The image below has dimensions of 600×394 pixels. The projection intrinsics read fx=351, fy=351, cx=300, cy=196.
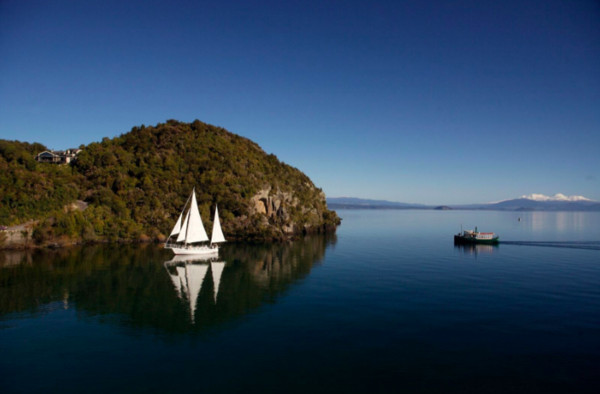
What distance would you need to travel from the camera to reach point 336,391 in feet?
72.6

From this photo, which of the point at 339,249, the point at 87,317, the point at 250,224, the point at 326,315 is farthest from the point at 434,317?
the point at 250,224

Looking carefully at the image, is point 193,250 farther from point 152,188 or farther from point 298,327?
point 298,327

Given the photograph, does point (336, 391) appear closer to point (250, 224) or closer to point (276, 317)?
point (276, 317)

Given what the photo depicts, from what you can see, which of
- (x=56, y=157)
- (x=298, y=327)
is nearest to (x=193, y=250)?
(x=298, y=327)

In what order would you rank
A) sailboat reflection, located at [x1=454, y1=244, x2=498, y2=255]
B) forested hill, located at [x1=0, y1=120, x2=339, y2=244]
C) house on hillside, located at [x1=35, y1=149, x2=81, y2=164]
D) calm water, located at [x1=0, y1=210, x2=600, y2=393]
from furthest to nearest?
house on hillside, located at [x1=35, y1=149, x2=81, y2=164] < forested hill, located at [x1=0, y1=120, x2=339, y2=244] < sailboat reflection, located at [x1=454, y1=244, x2=498, y2=255] < calm water, located at [x1=0, y1=210, x2=600, y2=393]

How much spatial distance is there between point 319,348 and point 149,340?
46.9 feet

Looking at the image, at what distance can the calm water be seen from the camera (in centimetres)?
2362

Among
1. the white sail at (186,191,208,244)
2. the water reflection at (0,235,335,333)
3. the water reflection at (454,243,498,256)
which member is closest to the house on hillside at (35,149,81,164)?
the water reflection at (0,235,335,333)

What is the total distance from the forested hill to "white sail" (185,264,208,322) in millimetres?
35022

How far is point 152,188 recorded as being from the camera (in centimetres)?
10000

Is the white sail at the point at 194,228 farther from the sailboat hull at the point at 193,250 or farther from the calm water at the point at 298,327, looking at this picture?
the calm water at the point at 298,327

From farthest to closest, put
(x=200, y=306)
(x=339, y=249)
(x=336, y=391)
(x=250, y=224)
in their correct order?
1. (x=250, y=224)
2. (x=339, y=249)
3. (x=200, y=306)
4. (x=336, y=391)

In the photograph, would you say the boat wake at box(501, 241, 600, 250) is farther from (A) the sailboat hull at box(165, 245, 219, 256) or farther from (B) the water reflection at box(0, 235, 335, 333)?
(A) the sailboat hull at box(165, 245, 219, 256)

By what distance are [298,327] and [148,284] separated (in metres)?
25.8
